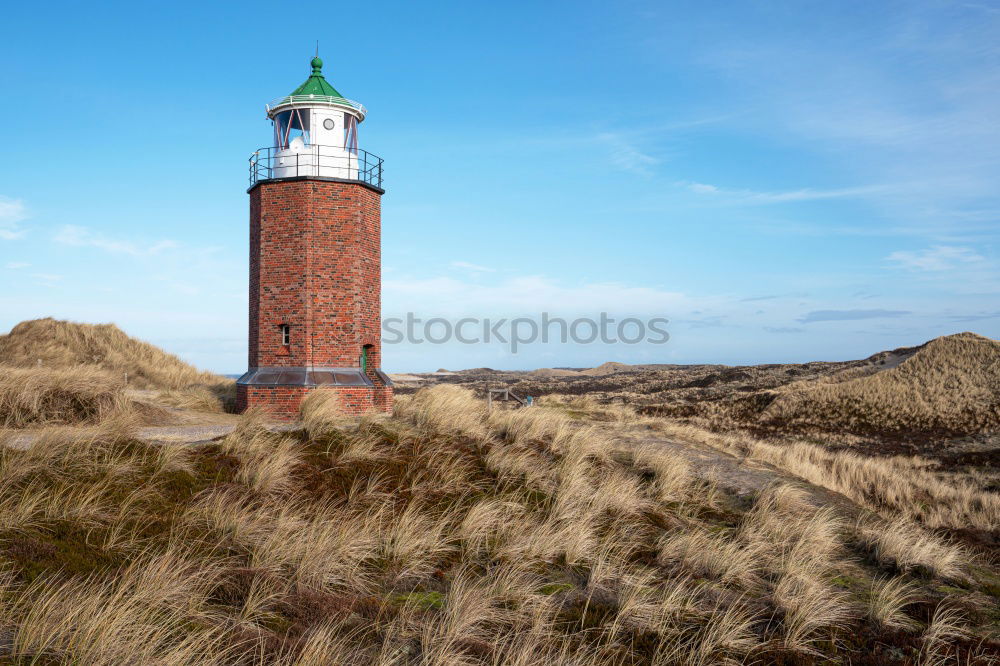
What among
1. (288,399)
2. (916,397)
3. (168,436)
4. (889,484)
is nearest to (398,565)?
(168,436)

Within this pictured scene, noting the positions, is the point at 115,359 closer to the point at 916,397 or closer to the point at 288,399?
the point at 288,399

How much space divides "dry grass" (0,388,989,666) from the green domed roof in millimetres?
10979

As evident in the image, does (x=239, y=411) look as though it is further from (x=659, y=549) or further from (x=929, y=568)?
(x=929, y=568)

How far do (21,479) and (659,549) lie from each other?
25.4 ft

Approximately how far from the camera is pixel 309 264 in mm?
17547

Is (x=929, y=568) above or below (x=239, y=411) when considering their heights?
below

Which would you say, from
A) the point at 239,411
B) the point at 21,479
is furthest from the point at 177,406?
the point at 21,479

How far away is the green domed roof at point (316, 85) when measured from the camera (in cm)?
1814

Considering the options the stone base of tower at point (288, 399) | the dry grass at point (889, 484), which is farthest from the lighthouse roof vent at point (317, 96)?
the dry grass at point (889, 484)

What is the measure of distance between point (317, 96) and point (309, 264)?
→ 15.4 ft

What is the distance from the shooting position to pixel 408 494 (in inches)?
360

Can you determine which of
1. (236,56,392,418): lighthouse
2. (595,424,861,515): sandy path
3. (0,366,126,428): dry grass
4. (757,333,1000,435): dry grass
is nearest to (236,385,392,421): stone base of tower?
(236,56,392,418): lighthouse

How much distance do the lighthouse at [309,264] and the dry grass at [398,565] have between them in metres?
6.65

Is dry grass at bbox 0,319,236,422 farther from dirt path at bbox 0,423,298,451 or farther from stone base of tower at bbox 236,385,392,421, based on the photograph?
dirt path at bbox 0,423,298,451
